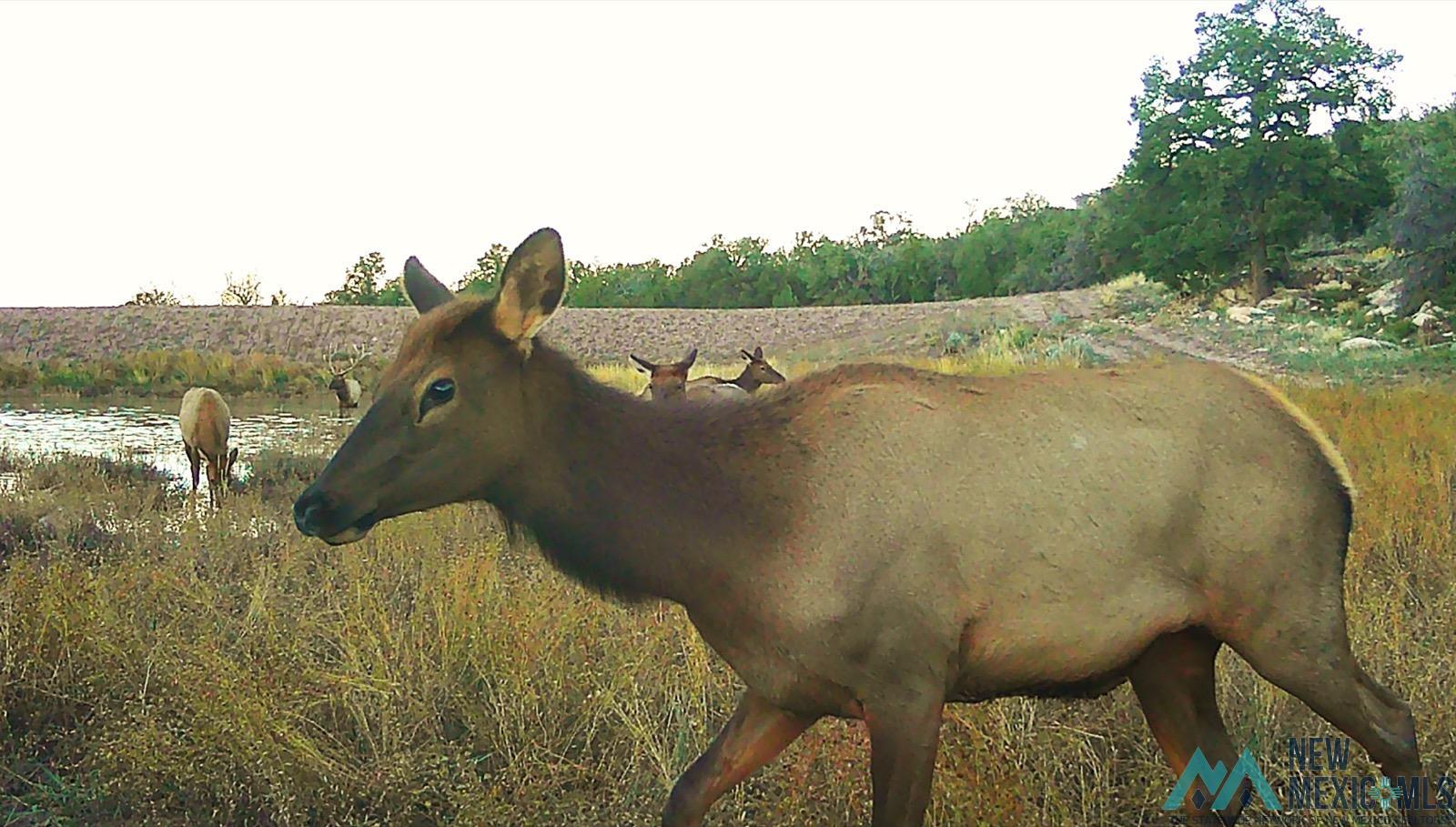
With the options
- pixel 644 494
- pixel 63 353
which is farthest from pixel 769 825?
pixel 63 353

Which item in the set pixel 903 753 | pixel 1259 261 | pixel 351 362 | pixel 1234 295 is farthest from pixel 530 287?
pixel 1259 261

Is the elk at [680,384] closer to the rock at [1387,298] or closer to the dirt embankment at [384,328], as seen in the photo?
the rock at [1387,298]

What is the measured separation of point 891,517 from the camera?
10.9 feet

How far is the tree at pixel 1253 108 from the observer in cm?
3447

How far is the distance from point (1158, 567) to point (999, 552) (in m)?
0.51

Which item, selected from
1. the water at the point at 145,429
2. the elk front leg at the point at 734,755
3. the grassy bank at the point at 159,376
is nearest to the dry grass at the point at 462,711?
the elk front leg at the point at 734,755

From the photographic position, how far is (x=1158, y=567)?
135 inches

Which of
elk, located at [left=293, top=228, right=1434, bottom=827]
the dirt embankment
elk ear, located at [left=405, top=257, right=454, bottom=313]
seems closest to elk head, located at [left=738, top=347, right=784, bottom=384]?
elk ear, located at [left=405, top=257, right=454, bottom=313]

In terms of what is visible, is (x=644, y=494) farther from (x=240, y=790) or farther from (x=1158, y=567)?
(x=240, y=790)

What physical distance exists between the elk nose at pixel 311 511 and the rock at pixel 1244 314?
24470mm

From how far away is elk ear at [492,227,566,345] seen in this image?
3330mm

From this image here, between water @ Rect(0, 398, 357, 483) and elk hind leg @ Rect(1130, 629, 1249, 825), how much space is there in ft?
35.9

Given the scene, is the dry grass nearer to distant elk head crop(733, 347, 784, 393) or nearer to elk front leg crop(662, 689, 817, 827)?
elk front leg crop(662, 689, 817, 827)

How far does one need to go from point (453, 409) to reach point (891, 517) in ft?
4.31
